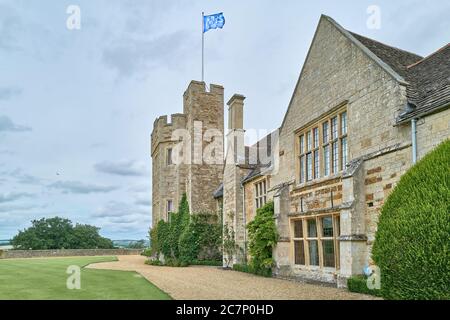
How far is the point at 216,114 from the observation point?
28172 millimetres

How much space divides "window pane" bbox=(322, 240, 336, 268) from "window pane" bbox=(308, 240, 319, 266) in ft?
1.48

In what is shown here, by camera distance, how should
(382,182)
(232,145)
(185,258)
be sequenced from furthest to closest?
1. (185,258)
2. (232,145)
3. (382,182)

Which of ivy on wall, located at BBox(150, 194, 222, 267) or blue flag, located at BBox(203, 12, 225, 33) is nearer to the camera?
ivy on wall, located at BBox(150, 194, 222, 267)

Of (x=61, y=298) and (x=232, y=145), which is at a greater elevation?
(x=232, y=145)

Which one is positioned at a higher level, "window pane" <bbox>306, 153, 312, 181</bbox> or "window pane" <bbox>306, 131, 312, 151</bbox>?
"window pane" <bbox>306, 131, 312, 151</bbox>

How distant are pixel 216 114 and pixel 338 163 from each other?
54.1ft

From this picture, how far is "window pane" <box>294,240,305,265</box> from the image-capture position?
14.3m

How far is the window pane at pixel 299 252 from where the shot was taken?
46.9 ft

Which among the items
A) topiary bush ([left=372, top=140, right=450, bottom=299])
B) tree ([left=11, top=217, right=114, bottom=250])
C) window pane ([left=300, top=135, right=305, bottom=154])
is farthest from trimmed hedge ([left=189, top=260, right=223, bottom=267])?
tree ([left=11, top=217, right=114, bottom=250])

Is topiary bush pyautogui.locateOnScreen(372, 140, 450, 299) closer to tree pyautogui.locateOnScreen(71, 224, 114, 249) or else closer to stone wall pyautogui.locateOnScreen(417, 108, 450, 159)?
stone wall pyautogui.locateOnScreen(417, 108, 450, 159)

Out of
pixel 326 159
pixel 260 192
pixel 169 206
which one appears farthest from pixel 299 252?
pixel 169 206

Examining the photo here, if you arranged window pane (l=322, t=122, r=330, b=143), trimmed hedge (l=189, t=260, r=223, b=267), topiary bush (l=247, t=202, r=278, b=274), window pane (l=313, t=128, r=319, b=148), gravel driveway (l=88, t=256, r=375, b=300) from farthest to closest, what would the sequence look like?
trimmed hedge (l=189, t=260, r=223, b=267) < topiary bush (l=247, t=202, r=278, b=274) < window pane (l=313, t=128, r=319, b=148) < window pane (l=322, t=122, r=330, b=143) < gravel driveway (l=88, t=256, r=375, b=300)
